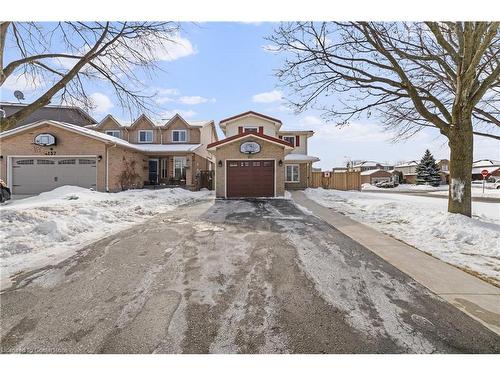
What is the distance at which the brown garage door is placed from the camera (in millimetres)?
14625

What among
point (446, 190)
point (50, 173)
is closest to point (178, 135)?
point (50, 173)

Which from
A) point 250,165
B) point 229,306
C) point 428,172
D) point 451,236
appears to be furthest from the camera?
point 428,172

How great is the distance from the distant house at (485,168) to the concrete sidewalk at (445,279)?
5568 centimetres

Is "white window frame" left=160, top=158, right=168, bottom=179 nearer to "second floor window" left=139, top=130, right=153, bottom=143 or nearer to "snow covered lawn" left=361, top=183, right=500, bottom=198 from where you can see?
"second floor window" left=139, top=130, right=153, bottom=143

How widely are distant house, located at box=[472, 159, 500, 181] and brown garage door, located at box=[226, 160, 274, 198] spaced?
51079mm

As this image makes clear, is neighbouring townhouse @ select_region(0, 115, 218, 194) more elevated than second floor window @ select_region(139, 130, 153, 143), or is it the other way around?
second floor window @ select_region(139, 130, 153, 143)

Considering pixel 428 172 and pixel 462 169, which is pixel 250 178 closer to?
pixel 462 169

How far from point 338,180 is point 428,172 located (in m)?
24.7

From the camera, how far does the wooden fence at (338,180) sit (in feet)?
78.4

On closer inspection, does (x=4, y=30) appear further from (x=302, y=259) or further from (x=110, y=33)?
(x=302, y=259)

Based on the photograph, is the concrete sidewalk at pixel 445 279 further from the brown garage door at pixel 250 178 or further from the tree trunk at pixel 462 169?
the brown garage door at pixel 250 178

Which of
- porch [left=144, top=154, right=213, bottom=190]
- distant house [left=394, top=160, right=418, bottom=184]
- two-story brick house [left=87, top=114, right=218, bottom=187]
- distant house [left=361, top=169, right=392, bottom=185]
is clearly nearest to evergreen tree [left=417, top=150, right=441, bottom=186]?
distant house [left=394, top=160, right=418, bottom=184]

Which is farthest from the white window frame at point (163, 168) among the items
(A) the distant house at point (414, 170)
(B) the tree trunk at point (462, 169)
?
(A) the distant house at point (414, 170)

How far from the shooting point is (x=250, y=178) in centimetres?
1467
